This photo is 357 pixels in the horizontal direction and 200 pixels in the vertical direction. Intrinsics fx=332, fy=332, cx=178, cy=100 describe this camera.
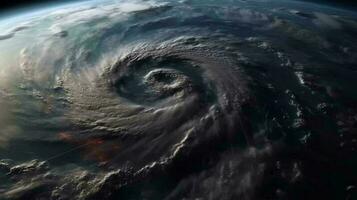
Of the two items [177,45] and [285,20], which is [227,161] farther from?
[285,20]

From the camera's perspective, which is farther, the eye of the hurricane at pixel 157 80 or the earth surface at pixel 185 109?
the eye of the hurricane at pixel 157 80

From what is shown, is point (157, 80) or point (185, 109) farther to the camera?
point (157, 80)

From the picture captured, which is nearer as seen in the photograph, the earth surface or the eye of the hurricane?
the earth surface

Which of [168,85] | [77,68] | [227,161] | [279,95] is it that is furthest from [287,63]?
[77,68]

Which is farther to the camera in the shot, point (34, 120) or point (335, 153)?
point (34, 120)
